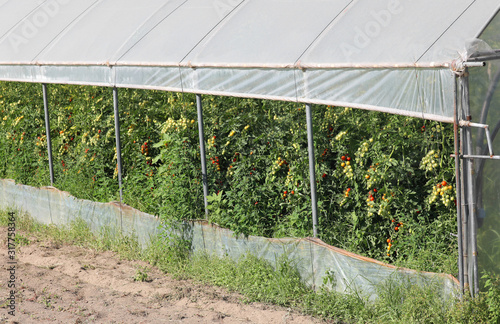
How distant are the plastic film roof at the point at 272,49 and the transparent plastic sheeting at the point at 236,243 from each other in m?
1.19

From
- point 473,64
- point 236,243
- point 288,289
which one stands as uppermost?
point 473,64

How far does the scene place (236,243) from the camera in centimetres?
588

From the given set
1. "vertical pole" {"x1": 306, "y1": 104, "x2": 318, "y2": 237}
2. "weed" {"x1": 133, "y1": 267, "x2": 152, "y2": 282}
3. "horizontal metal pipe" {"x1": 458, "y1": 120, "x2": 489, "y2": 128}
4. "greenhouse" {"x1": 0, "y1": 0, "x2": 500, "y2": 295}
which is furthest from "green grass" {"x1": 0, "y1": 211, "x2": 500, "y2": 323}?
"horizontal metal pipe" {"x1": 458, "y1": 120, "x2": 489, "y2": 128}

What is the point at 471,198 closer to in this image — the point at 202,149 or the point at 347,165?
the point at 347,165

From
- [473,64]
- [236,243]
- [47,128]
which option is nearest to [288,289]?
[236,243]

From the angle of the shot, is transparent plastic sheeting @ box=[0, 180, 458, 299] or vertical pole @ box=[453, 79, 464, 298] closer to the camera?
vertical pole @ box=[453, 79, 464, 298]

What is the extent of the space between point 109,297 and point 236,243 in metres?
1.26

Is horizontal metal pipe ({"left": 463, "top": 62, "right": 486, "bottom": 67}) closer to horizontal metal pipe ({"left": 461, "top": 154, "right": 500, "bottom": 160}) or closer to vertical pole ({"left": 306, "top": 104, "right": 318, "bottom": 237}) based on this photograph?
horizontal metal pipe ({"left": 461, "top": 154, "right": 500, "bottom": 160})

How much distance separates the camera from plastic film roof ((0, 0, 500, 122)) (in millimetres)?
4438

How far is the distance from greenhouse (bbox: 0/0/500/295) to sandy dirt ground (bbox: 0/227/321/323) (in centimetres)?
116

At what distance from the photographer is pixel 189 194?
21.1ft

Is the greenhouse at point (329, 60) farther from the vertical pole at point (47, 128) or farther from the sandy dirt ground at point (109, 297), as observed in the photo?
the sandy dirt ground at point (109, 297)

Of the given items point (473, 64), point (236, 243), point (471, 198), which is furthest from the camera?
point (236, 243)

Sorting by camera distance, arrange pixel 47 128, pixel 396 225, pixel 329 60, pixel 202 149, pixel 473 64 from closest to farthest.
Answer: pixel 473 64 → pixel 329 60 → pixel 396 225 → pixel 202 149 → pixel 47 128
